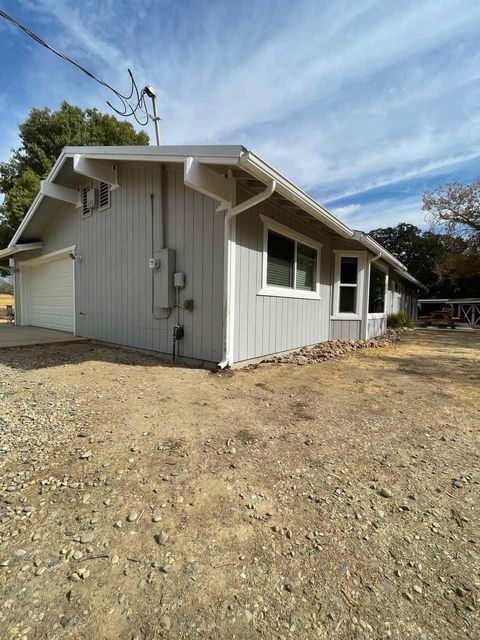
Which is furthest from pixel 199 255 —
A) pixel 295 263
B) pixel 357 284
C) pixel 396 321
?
pixel 396 321

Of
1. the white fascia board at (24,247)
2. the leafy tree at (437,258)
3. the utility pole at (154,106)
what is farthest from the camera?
the leafy tree at (437,258)

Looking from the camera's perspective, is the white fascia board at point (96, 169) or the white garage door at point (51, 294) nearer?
the white fascia board at point (96, 169)

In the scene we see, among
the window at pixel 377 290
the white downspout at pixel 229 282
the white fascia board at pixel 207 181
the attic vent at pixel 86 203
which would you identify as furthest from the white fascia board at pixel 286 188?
the attic vent at pixel 86 203

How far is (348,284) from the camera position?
8008mm

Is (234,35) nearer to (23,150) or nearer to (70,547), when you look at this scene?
(70,547)

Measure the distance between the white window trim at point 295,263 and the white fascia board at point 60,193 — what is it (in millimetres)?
5373

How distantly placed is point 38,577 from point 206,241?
423cm

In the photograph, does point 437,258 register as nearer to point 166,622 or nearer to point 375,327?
point 375,327

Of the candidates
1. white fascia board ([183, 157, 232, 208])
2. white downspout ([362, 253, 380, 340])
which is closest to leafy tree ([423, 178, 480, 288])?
white downspout ([362, 253, 380, 340])

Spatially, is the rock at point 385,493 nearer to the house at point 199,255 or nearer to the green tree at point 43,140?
the house at point 199,255

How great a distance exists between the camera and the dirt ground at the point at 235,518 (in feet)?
3.67

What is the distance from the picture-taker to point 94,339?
24.5ft

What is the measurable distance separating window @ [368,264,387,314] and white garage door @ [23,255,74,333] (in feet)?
28.5

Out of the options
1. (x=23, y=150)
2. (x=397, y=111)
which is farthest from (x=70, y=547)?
(x=23, y=150)
